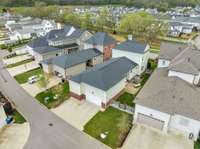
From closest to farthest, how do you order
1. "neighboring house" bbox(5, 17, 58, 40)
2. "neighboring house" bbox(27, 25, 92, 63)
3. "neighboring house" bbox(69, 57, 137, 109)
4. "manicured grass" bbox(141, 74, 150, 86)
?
"neighboring house" bbox(69, 57, 137, 109)
"manicured grass" bbox(141, 74, 150, 86)
"neighboring house" bbox(27, 25, 92, 63)
"neighboring house" bbox(5, 17, 58, 40)

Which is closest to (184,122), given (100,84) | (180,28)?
(100,84)

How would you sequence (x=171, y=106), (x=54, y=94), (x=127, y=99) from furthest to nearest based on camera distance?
1. (x=54, y=94)
2. (x=127, y=99)
3. (x=171, y=106)

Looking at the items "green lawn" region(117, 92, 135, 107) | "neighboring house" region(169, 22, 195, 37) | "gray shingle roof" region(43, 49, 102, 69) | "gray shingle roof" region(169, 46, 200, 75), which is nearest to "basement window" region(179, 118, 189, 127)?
"green lawn" region(117, 92, 135, 107)

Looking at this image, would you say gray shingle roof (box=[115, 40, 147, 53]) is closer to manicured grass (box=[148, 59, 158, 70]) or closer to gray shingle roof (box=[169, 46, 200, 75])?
manicured grass (box=[148, 59, 158, 70])

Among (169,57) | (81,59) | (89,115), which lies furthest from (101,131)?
(169,57)

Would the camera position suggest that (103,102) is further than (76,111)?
Yes

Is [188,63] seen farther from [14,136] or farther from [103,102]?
[14,136]

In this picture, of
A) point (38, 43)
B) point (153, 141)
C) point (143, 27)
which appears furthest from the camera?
point (143, 27)
